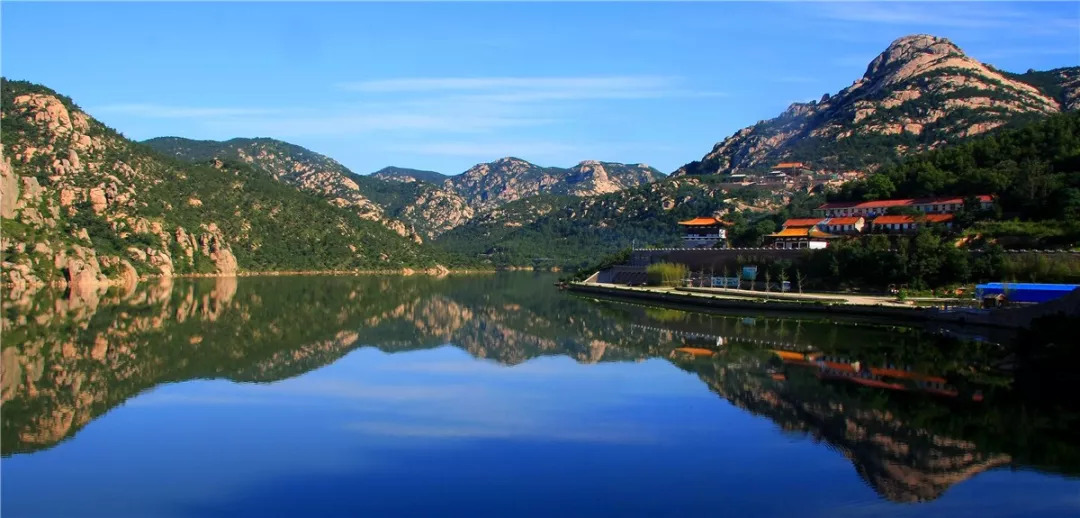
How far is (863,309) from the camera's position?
150ft

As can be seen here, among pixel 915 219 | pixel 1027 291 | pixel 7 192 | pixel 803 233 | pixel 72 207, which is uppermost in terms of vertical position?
pixel 7 192

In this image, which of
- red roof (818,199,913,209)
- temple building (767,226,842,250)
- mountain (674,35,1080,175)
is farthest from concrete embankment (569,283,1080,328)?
mountain (674,35,1080,175)

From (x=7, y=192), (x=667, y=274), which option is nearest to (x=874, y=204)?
(x=667, y=274)

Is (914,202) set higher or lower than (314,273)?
higher

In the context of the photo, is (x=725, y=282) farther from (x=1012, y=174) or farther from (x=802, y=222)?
(x=1012, y=174)

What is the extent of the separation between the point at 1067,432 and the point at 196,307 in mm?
42105

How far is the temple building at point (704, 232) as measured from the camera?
8319 centimetres

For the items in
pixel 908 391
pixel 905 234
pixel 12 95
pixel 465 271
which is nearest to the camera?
pixel 908 391

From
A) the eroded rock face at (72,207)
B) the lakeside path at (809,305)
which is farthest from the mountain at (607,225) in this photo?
the eroded rock face at (72,207)

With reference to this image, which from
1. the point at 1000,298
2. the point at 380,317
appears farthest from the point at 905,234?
the point at 380,317

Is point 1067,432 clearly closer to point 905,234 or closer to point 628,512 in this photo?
point 628,512

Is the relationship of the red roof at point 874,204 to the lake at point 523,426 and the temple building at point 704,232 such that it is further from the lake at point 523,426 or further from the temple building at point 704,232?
the lake at point 523,426

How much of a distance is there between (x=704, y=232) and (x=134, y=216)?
4872 centimetres

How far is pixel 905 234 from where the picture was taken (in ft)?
205
